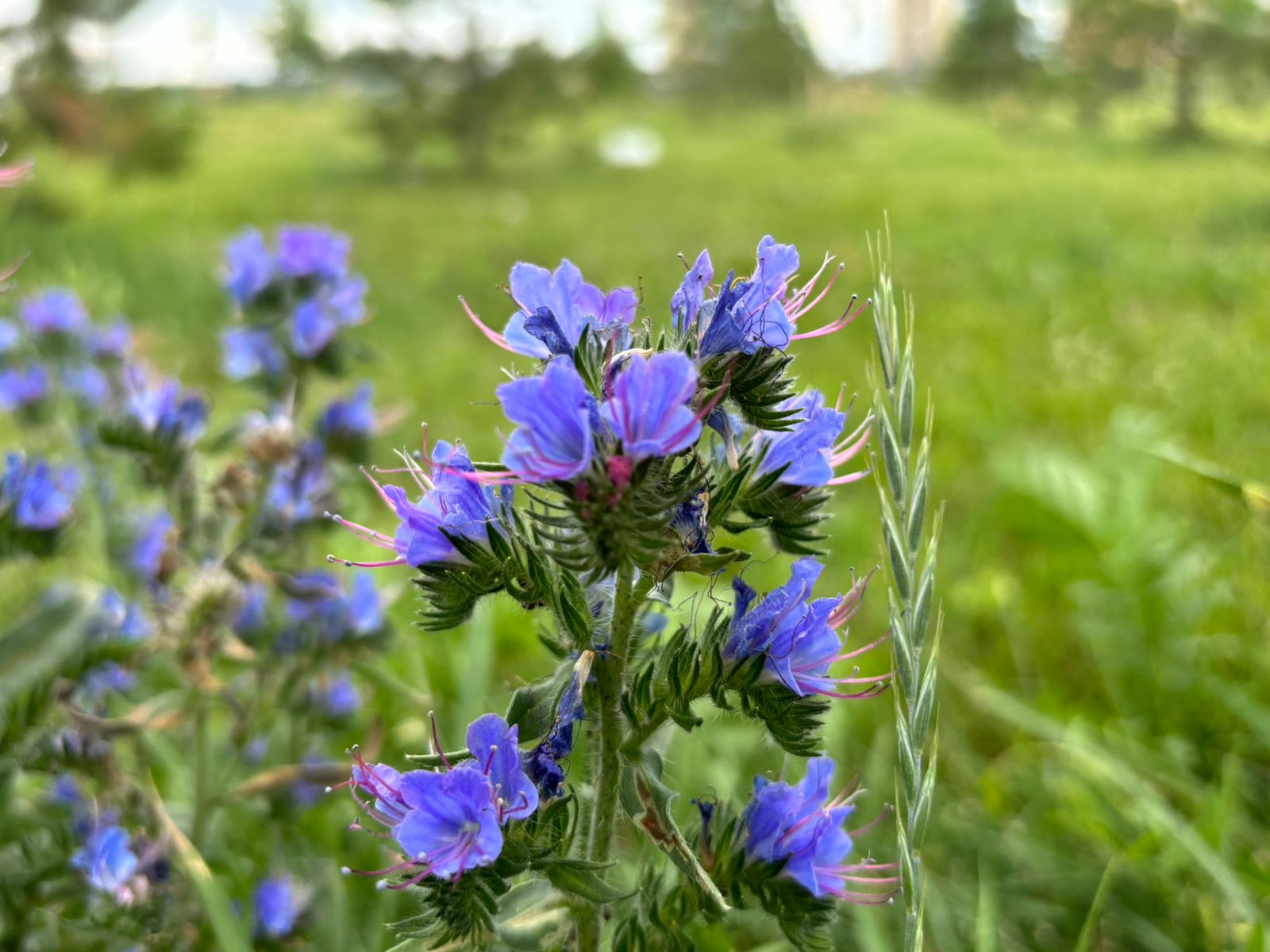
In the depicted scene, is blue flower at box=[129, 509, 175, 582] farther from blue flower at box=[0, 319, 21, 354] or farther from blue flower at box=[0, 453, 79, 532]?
blue flower at box=[0, 319, 21, 354]

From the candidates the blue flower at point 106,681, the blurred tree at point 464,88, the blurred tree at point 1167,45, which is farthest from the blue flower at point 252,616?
the blurred tree at point 464,88

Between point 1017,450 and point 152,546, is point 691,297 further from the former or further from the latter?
point 1017,450

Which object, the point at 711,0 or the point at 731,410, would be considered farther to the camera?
the point at 711,0

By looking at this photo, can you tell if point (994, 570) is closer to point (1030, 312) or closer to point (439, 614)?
point (439, 614)

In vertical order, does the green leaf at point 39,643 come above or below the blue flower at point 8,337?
above

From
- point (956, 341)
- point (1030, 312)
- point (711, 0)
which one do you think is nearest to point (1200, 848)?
point (956, 341)

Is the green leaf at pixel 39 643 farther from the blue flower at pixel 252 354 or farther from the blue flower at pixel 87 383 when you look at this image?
the blue flower at pixel 87 383

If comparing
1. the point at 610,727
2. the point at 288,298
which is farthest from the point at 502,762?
the point at 288,298
